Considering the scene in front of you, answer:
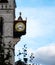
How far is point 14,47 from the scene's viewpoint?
82.9m

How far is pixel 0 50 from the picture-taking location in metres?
50.9

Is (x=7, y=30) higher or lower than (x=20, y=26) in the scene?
lower

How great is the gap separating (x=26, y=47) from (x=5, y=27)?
8.00 metres

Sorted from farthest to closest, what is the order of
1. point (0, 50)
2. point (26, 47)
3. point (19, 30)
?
point (19, 30)
point (26, 47)
point (0, 50)

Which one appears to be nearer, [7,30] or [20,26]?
[20,26]

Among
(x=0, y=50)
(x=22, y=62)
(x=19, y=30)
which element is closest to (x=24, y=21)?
(x=19, y=30)

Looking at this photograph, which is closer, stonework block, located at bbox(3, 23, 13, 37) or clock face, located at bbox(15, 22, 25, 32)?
clock face, located at bbox(15, 22, 25, 32)

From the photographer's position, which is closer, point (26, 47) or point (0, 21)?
point (26, 47)

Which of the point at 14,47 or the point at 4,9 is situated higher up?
the point at 4,9

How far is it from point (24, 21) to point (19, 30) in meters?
1.51

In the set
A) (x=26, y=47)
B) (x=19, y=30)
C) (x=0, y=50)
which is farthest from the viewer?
(x=19, y=30)

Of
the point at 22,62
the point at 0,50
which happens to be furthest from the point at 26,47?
the point at 0,50

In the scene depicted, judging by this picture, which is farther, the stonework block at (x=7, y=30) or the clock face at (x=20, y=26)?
the stonework block at (x=7, y=30)

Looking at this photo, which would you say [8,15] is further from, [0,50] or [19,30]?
[0,50]
